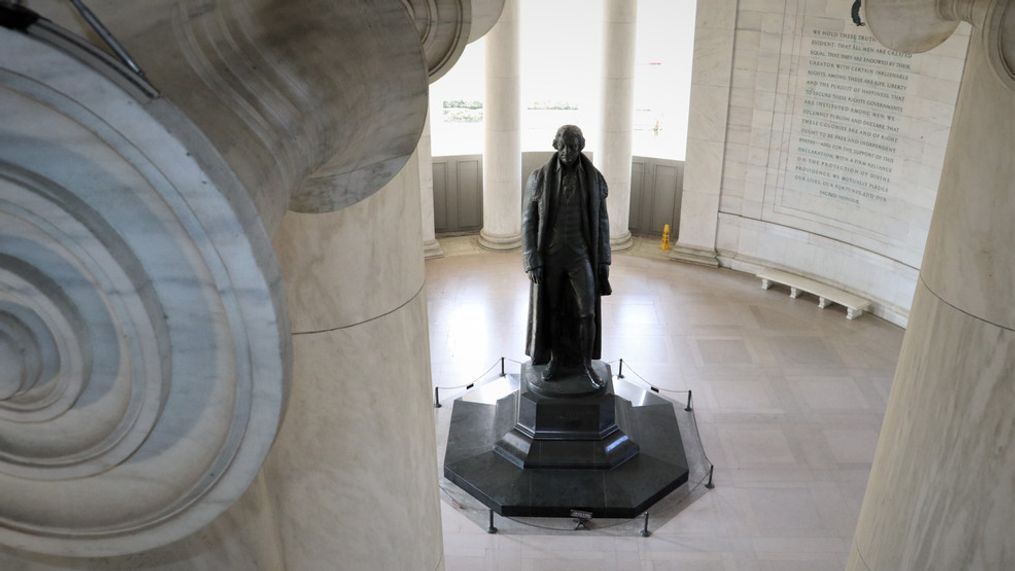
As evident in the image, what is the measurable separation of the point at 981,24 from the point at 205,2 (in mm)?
3224

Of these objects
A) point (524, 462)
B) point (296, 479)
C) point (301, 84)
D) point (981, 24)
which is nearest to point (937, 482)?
point (981, 24)

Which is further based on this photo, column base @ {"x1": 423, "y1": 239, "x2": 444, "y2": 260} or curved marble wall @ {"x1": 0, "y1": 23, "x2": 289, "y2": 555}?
column base @ {"x1": 423, "y1": 239, "x2": 444, "y2": 260}

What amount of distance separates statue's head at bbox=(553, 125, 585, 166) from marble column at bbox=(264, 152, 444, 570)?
160 inches

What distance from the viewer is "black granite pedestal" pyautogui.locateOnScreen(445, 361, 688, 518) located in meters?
7.92

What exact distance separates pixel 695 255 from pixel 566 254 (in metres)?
6.91

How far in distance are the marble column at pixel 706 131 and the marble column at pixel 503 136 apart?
2.89m

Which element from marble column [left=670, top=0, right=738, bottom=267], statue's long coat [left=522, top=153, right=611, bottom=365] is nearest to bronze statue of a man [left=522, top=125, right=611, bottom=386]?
statue's long coat [left=522, top=153, right=611, bottom=365]

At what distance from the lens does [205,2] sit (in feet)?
5.92

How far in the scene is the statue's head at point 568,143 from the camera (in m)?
7.55

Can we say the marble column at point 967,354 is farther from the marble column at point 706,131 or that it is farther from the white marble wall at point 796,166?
the marble column at point 706,131

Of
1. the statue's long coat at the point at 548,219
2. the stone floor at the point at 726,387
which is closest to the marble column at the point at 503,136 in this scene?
the stone floor at the point at 726,387

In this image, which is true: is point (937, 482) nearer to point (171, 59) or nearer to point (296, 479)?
point (296, 479)

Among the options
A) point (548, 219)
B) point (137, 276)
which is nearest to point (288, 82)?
point (137, 276)

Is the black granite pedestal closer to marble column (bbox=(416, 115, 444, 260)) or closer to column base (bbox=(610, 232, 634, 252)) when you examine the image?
marble column (bbox=(416, 115, 444, 260))
